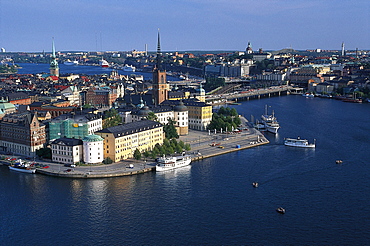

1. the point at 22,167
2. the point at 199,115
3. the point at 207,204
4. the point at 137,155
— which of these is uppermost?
the point at 199,115

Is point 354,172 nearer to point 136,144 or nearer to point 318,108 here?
point 136,144

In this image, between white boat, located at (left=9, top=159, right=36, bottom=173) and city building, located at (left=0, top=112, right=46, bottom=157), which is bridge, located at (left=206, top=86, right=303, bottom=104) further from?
white boat, located at (left=9, top=159, right=36, bottom=173)

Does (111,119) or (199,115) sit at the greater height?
(111,119)

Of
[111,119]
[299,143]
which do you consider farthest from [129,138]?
[299,143]

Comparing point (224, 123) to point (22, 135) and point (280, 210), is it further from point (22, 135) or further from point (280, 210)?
point (280, 210)

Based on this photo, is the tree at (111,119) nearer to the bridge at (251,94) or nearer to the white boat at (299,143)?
the white boat at (299,143)

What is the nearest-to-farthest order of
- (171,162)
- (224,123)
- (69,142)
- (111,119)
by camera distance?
(171,162) < (69,142) < (111,119) < (224,123)
